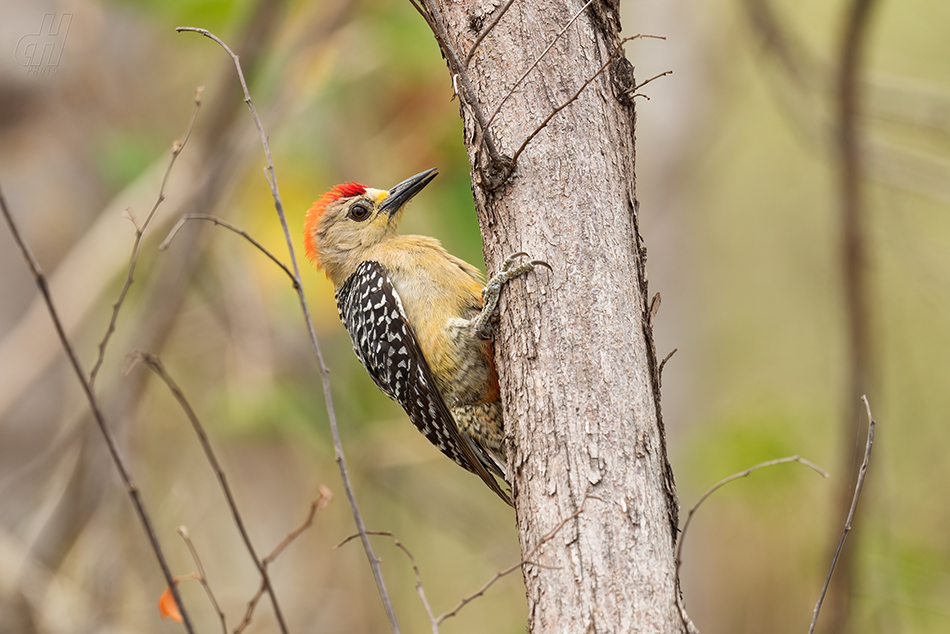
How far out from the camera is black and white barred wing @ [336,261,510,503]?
348cm

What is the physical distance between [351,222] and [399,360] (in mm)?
982

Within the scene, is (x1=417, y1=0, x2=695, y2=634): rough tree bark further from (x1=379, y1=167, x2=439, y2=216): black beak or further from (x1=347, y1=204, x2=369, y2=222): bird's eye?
(x1=347, y1=204, x2=369, y2=222): bird's eye

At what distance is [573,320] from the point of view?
214cm

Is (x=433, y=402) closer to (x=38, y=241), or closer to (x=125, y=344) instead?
(x=125, y=344)

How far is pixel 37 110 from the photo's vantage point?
5.98 metres

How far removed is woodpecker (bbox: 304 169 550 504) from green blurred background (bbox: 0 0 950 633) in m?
1.65

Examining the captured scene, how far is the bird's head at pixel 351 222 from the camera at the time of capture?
163 inches

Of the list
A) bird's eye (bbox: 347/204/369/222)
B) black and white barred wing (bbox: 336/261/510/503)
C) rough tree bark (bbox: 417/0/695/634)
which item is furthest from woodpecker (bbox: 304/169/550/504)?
rough tree bark (bbox: 417/0/695/634)

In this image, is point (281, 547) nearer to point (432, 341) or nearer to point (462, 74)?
point (462, 74)

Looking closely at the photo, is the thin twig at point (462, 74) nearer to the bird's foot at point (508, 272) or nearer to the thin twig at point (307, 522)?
the bird's foot at point (508, 272)

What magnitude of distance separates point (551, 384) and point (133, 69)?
256 inches

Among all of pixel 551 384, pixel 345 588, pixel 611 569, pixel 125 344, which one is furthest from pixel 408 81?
pixel 611 569

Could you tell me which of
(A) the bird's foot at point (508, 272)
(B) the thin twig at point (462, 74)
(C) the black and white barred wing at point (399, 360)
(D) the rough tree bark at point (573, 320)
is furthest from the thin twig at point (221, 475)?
(C) the black and white barred wing at point (399, 360)

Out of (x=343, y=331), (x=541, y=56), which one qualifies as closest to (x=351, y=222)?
(x=541, y=56)
